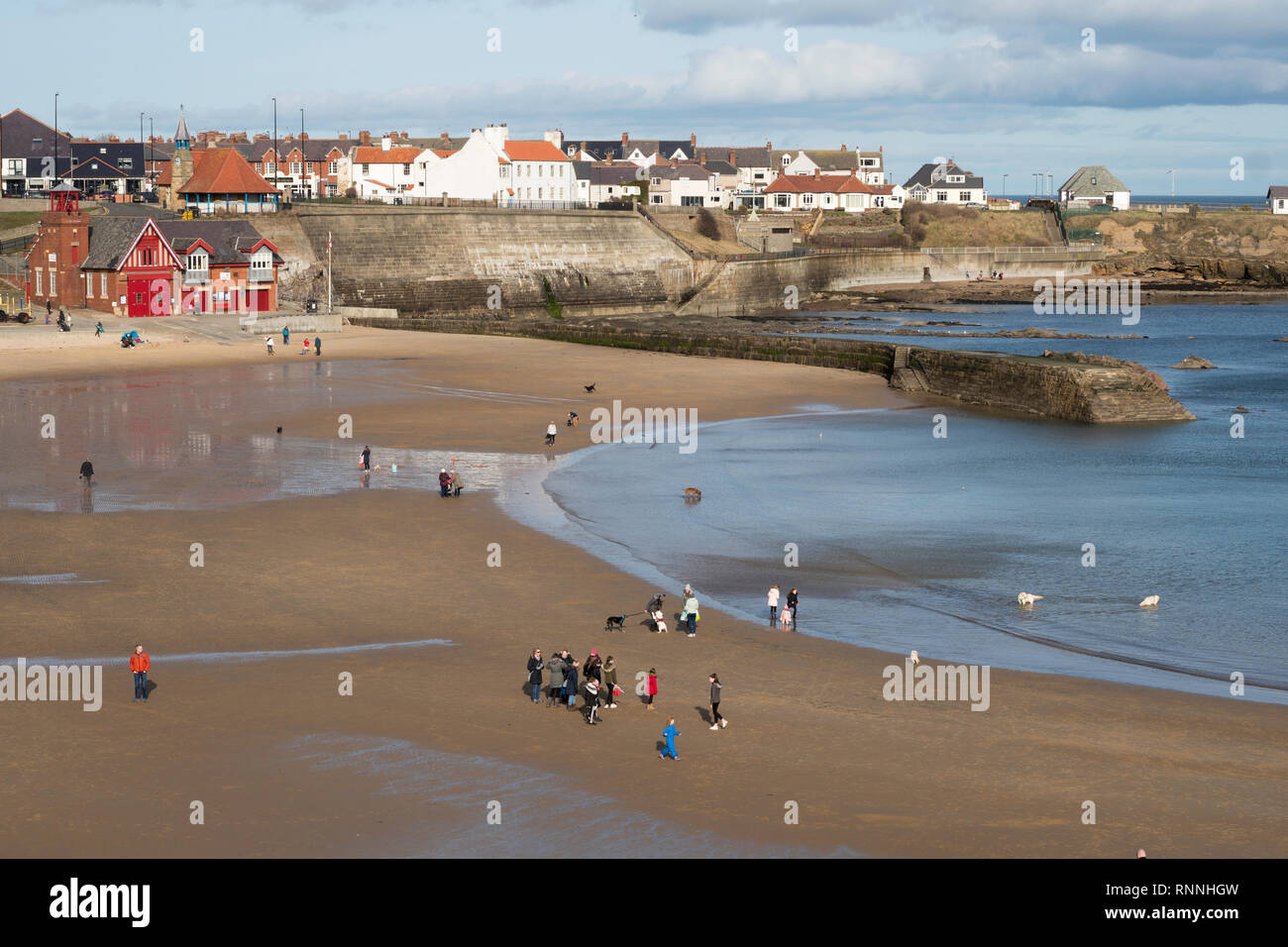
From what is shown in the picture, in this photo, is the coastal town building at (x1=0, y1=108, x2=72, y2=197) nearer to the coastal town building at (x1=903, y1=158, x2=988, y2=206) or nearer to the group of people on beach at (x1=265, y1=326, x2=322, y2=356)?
the group of people on beach at (x1=265, y1=326, x2=322, y2=356)

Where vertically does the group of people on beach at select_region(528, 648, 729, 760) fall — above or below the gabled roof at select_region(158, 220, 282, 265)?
below

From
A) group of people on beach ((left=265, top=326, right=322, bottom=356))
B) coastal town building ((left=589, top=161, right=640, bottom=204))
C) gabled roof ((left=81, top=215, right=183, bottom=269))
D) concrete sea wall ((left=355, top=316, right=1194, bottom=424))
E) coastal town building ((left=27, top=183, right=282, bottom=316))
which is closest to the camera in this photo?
concrete sea wall ((left=355, top=316, right=1194, bottom=424))

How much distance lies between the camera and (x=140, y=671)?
61.6 ft

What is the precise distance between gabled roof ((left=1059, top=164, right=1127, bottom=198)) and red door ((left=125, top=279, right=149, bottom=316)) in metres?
152

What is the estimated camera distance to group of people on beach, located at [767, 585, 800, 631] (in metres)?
24.2

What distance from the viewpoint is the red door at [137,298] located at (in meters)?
69.1

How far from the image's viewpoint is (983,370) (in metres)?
55.6

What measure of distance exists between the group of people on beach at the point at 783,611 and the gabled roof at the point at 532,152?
337 ft

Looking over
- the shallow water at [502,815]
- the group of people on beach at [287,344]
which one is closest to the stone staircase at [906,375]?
the group of people on beach at [287,344]

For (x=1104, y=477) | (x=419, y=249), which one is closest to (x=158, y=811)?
(x=1104, y=477)

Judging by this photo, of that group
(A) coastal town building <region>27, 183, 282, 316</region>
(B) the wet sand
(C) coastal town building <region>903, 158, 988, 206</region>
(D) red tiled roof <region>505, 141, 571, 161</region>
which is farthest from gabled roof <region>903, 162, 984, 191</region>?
(B) the wet sand

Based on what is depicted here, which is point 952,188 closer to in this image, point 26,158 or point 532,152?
point 532,152

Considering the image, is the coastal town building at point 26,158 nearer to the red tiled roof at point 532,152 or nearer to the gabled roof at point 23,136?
the gabled roof at point 23,136

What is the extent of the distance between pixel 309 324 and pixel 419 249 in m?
23.1
